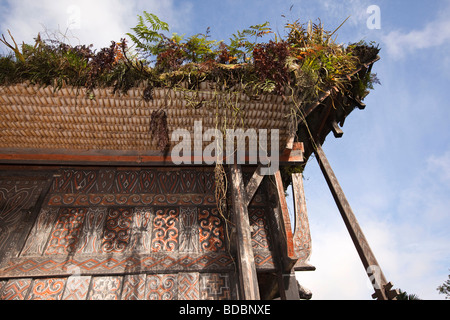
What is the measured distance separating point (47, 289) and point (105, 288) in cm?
61

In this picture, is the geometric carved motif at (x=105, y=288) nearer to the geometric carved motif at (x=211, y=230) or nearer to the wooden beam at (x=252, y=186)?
the geometric carved motif at (x=211, y=230)

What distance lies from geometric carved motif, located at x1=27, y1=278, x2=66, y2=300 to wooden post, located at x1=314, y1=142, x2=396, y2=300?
3.34 m

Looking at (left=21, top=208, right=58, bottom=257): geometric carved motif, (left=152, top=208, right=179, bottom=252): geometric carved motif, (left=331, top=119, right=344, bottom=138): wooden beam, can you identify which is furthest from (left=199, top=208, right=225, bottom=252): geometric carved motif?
(left=331, top=119, right=344, bottom=138): wooden beam

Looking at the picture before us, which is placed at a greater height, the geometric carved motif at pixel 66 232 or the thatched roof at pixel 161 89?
the thatched roof at pixel 161 89

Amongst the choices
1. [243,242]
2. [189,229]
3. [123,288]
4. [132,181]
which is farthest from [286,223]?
[132,181]

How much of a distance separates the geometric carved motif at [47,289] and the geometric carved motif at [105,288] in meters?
0.33

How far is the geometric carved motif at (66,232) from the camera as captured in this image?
143 inches

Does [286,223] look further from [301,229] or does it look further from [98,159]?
[98,159]

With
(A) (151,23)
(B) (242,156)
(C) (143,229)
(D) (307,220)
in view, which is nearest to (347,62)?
(B) (242,156)

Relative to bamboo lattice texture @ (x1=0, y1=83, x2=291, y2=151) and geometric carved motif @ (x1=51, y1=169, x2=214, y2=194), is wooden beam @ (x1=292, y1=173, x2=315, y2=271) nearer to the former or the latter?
bamboo lattice texture @ (x1=0, y1=83, x2=291, y2=151)

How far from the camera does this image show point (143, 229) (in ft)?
12.6

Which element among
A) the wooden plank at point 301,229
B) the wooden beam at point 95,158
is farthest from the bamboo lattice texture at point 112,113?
the wooden plank at point 301,229

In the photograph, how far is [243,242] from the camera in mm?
3184

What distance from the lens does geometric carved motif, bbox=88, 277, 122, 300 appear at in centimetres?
326
